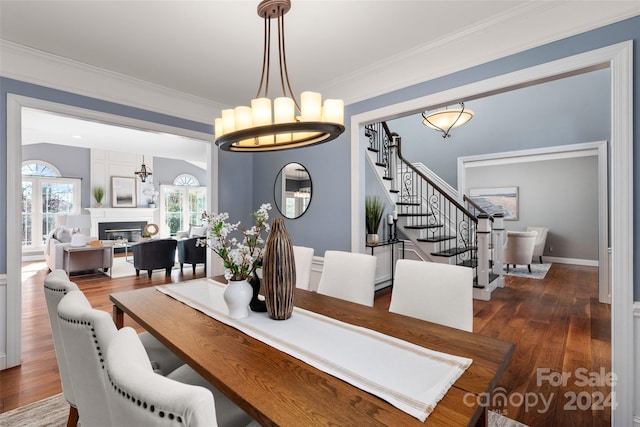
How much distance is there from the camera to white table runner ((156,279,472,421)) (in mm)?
906

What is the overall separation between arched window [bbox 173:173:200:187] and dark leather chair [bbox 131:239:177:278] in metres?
5.14

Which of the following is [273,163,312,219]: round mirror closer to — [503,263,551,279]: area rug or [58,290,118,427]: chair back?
[58,290,118,427]: chair back

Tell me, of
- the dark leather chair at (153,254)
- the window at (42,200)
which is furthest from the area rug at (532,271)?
the window at (42,200)

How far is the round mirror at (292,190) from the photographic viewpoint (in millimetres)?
3535

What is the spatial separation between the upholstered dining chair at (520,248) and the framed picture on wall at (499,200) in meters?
1.50

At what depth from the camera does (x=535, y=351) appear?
2680mm

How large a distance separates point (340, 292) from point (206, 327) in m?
0.95

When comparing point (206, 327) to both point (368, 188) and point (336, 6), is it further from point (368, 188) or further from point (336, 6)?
point (368, 188)

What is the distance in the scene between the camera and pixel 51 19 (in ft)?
6.81

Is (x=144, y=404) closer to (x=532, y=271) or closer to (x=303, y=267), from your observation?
(x=303, y=267)

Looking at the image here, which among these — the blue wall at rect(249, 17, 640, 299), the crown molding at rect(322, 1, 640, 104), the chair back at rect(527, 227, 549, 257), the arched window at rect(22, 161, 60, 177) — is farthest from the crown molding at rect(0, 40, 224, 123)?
the chair back at rect(527, 227, 549, 257)

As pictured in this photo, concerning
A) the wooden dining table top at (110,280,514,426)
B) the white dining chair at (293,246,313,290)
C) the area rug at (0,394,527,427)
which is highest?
the white dining chair at (293,246,313,290)

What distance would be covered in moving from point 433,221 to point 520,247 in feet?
6.15

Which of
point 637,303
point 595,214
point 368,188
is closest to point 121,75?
point 368,188
